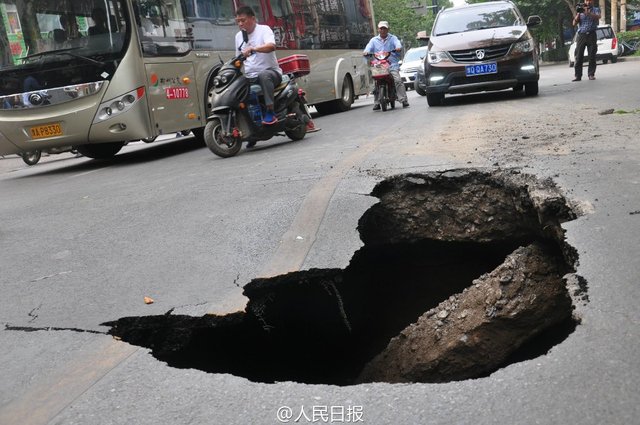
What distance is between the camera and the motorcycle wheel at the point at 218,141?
780cm

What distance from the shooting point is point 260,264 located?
344cm

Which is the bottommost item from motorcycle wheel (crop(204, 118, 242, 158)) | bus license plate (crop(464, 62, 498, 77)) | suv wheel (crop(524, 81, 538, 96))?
suv wheel (crop(524, 81, 538, 96))

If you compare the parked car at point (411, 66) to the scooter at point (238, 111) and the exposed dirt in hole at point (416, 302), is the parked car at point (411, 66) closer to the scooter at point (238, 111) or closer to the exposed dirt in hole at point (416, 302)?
the scooter at point (238, 111)

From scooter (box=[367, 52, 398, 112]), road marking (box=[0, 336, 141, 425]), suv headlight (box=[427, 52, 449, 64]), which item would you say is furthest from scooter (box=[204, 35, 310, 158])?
road marking (box=[0, 336, 141, 425])

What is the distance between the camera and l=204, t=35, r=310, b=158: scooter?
7.70 m

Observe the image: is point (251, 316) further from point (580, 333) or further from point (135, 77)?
point (135, 77)

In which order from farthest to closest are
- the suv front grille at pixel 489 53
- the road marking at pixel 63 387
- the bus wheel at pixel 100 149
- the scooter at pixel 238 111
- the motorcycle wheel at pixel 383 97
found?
the motorcycle wheel at pixel 383 97, the suv front grille at pixel 489 53, the bus wheel at pixel 100 149, the scooter at pixel 238 111, the road marking at pixel 63 387

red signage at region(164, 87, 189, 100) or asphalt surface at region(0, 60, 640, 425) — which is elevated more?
red signage at region(164, 87, 189, 100)

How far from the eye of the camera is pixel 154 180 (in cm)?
676

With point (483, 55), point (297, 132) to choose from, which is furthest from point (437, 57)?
point (297, 132)

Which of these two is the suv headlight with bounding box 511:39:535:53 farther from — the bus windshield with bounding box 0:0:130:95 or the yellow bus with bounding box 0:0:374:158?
the bus windshield with bounding box 0:0:130:95

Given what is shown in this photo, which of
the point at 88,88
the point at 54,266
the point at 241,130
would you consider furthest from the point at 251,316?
the point at 88,88

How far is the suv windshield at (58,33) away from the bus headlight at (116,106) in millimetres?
523

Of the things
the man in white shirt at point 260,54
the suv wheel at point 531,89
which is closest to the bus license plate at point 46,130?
the man in white shirt at point 260,54
